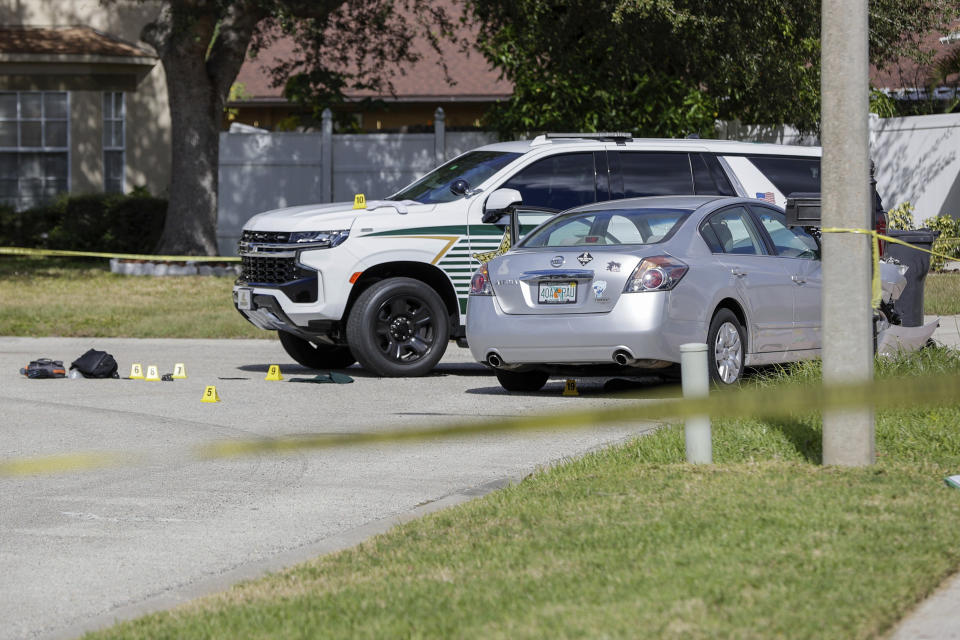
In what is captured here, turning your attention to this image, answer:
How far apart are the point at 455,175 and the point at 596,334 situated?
3.35 metres

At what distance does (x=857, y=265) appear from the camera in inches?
291

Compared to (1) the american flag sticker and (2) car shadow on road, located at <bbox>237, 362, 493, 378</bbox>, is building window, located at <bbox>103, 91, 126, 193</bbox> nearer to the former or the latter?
(2) car shadow on road, located at <bbox>237, 362, 493, 378</bbox>

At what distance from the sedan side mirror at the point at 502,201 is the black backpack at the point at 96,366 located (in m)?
3.54

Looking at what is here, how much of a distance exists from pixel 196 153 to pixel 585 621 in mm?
22596

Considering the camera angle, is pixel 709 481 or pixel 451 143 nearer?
pixel 709 481

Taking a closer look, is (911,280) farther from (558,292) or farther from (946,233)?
(946,233)

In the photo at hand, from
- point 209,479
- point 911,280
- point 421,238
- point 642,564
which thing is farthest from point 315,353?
point 642,564

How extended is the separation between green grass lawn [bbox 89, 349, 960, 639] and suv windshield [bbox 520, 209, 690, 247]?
386 centimetres

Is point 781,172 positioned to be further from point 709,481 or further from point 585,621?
point 585,621

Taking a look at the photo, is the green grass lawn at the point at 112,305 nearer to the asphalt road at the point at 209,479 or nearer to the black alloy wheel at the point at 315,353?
the black alloy wheel at the point at 315,353

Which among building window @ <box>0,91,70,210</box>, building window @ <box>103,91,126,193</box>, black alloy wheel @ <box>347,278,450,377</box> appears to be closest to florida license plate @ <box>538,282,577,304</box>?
black alloy wheel @ <box>347,278,450,377</box>

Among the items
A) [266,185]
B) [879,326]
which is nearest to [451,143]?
[266,185]

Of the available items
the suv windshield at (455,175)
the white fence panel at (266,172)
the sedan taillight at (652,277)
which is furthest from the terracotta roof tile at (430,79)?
the sedan taillight at (652,277)

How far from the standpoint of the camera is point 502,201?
1269 centimetres
